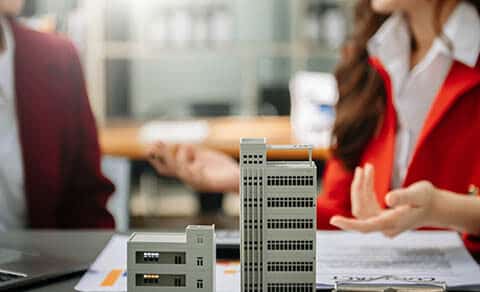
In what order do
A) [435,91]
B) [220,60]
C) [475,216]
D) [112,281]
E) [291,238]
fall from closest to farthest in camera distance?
[291,238] → [112,281] → [475,216] → [435,91] → [220,60]

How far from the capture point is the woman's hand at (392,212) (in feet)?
4.00

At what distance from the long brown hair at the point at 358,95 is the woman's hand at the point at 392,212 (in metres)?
0.48

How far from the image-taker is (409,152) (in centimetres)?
168

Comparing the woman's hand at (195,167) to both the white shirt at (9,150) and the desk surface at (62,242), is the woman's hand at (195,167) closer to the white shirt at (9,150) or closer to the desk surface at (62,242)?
the desk surface at (62,242)

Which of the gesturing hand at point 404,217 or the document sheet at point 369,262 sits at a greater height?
the gesturing hand at point 404,217

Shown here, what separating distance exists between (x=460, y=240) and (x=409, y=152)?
1.15 ft

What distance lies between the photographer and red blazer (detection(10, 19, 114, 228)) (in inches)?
71.6

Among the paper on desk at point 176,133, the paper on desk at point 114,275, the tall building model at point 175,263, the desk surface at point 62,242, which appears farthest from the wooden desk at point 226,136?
the tall building model at point 175,263

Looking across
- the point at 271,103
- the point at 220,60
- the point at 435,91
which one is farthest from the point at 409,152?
the point at 220,60

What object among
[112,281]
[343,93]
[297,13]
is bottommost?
[112,281]

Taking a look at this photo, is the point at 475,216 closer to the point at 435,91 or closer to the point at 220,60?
the point at 435,91

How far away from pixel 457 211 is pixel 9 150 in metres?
1.14

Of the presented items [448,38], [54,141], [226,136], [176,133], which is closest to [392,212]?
[448,38]

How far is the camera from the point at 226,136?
3.83m
